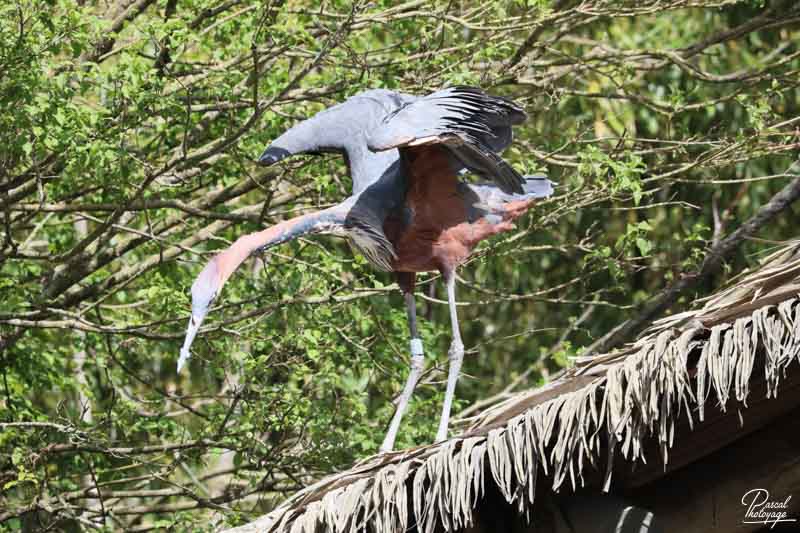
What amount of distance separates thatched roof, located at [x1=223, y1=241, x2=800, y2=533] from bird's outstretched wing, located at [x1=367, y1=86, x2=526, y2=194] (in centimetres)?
149

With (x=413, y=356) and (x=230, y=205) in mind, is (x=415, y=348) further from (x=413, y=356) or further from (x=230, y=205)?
(x=230, y=205)

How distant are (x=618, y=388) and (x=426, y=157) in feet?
7.95

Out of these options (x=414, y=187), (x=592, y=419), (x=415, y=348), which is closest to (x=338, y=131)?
(x=414, y=187)

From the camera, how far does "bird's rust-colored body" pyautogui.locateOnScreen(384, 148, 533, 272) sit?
6562 mm

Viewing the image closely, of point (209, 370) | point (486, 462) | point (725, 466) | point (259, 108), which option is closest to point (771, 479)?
point (725, 466)

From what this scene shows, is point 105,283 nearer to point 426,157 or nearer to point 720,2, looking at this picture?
point 426,157

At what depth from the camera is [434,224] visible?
261 inches

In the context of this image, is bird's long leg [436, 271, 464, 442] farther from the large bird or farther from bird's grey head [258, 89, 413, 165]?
bird's grey head [258, 89, 413, 165]

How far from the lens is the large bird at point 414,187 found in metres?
6.12

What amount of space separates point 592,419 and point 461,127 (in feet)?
6.96

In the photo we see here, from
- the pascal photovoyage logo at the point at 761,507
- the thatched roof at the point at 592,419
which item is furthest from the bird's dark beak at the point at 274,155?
the pascal photovoyage logo at the point at 761,507

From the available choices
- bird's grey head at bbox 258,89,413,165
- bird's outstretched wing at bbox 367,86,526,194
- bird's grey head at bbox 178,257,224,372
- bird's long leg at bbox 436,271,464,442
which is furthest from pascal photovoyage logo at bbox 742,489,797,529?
bird's grey head at bbox 258,89,413,165

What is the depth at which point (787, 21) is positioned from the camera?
9094 millimetres

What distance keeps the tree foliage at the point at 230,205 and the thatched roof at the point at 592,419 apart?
2908 mm
